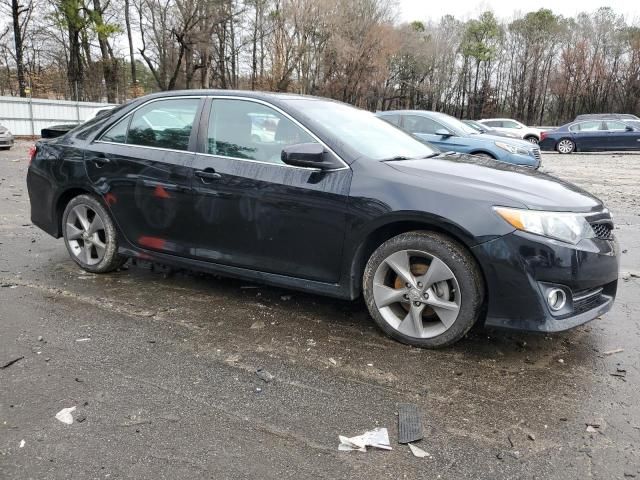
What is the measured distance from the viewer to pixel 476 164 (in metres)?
3.81

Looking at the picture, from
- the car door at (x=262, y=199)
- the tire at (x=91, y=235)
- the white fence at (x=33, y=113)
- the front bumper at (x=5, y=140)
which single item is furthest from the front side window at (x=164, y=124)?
the white fence at (x=33, y=113)

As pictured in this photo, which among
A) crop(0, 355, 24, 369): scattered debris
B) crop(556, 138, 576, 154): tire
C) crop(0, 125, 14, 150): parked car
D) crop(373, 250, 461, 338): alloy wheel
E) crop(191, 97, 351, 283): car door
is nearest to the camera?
crop(0, 355, 24, 369): scattered debris

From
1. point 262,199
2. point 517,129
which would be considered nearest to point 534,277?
point 262,199

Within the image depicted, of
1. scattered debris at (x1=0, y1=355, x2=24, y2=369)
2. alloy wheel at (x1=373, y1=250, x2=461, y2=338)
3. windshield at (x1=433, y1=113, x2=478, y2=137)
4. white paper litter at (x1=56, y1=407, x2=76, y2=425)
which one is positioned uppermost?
windshield at (x1=433, y1=113, x2=478, y2=137)

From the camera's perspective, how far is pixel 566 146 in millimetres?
22844

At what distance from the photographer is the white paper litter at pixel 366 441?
7.76ft

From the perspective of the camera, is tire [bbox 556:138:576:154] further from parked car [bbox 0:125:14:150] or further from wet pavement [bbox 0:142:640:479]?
parked car [bbox 0:125:14:150]

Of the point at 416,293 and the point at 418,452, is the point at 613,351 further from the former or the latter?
the point at 418,452

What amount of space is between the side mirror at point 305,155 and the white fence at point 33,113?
67.0ft

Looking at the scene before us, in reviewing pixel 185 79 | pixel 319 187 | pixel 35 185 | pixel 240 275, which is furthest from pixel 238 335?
pixel 185 79

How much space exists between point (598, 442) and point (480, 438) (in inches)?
21.0

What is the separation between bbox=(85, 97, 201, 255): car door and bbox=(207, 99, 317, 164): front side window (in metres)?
0.20

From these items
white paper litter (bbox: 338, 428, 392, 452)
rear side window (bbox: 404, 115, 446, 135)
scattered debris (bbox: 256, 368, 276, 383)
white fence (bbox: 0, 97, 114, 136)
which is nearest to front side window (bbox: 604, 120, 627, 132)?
rear side window (bbox: 404, 115, 446, 135)

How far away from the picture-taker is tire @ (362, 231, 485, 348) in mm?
3141
